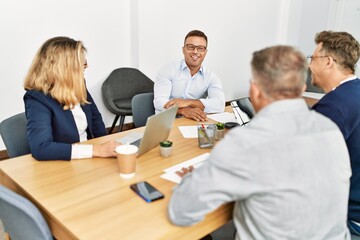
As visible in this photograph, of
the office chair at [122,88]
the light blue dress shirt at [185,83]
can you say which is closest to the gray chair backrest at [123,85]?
the office chair at [122,88]

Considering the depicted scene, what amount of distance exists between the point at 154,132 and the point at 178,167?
21 cm

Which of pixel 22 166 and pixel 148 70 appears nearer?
pixel 22 166

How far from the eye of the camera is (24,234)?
1.20 m

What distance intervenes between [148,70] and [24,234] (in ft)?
9.62

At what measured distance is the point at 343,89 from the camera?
1.50 m

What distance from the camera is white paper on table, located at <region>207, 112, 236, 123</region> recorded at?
2.22 meters

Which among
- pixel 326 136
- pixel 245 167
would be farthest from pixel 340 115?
pixel 245 167

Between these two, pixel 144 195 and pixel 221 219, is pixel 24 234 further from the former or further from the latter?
pixel 221 219

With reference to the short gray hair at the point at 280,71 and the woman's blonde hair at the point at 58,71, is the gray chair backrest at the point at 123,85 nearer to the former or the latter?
the woman's blonde hair at the point at 58,71

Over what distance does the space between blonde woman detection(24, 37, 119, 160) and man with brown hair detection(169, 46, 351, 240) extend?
26.0 inches

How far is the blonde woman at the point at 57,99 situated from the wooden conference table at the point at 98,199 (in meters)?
0.06

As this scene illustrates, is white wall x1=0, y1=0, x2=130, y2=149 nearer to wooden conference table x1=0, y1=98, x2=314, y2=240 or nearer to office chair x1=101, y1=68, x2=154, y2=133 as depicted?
office chair x1=101, y1=68, x2=154, y2=133

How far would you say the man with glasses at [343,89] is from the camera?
1.43 meters

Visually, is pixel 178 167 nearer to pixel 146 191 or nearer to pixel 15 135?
pixel 146 191
